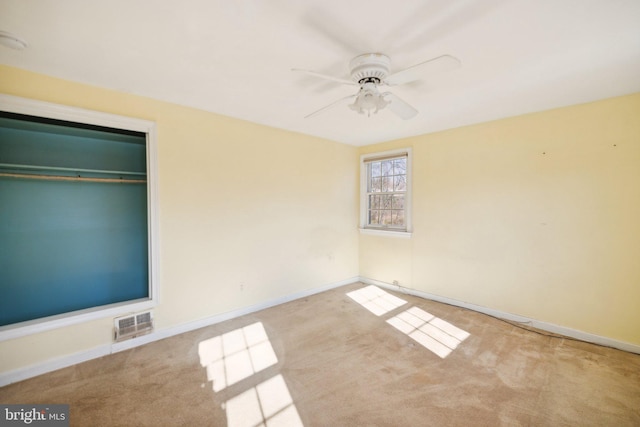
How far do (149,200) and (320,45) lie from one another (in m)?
2.15

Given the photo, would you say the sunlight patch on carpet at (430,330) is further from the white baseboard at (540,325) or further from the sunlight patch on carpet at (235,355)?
the sunlight patch on carpet at (235,355)

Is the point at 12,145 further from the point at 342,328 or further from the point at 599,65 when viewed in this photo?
the point at 599,65

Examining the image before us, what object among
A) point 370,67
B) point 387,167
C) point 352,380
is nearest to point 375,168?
point 387,167

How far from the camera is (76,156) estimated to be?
2729 millimetres

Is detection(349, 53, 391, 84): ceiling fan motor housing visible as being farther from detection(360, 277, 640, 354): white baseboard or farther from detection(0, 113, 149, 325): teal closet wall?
detection(360, 277, 640, 354): white baseboard

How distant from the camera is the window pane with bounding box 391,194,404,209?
4.20m

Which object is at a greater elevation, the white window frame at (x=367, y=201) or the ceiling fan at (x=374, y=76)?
the ceiling fan at (x=374, y=76)

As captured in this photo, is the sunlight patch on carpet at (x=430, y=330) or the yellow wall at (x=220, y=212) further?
the sunlight patch on carpet at (x=430, y=330)

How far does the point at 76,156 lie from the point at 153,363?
2.24 meters

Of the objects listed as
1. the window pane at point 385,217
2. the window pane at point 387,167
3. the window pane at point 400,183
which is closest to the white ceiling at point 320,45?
the window pane at point 400,183

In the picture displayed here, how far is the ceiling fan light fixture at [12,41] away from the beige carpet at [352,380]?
2.44m

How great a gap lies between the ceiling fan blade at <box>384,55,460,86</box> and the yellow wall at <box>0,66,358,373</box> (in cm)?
207

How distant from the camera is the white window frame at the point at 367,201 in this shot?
→ 400 cm
